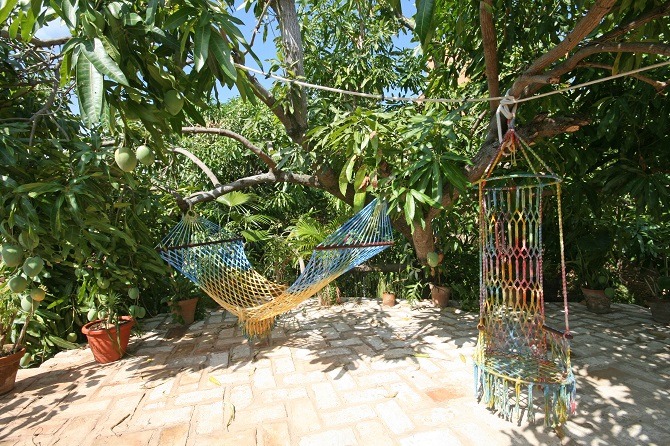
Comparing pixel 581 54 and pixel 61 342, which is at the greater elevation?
pixel 581 54

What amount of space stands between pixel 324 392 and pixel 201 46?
1.70m

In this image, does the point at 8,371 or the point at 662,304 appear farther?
the point at 662,304

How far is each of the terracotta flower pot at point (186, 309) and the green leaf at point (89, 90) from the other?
2635mm

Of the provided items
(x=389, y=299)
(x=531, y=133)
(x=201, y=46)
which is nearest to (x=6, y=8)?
(x=201, y=46)

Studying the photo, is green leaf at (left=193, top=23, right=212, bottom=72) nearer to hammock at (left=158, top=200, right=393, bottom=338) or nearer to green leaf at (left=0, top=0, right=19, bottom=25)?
green leaf at (left=0, top=0, right=19, bottom=25)

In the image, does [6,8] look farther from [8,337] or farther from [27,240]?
[8,337]

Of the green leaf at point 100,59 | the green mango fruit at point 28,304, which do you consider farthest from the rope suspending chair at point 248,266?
the green leaf at point 100,59

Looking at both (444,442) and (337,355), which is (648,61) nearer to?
(444,442)

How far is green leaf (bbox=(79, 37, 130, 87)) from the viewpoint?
0.84 meters

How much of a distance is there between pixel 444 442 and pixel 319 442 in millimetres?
514

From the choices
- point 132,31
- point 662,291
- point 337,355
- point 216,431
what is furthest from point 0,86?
point 662,291

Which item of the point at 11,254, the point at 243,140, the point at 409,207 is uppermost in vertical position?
the point at 243,140

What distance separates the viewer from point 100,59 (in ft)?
2.81

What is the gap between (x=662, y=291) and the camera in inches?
123
